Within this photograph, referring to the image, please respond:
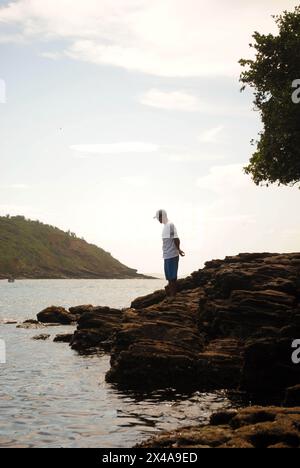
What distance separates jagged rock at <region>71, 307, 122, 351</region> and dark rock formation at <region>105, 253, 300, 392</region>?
594cm

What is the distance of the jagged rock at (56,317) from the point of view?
1853 inches

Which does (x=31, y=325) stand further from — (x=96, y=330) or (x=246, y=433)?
(x=246, y=433)

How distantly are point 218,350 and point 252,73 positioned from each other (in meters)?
23.0

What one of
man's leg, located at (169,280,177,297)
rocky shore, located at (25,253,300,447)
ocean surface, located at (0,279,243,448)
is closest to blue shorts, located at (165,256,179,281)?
rocky shore, located at (25,253,300,447)

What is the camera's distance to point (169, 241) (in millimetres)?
26000

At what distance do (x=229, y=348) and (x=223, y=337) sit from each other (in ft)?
4.94

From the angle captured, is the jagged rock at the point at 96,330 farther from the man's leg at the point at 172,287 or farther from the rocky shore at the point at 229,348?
the man's leg at the point at 172,287

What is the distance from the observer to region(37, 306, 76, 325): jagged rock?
47062 millimetres

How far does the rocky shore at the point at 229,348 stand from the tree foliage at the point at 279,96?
879 cm

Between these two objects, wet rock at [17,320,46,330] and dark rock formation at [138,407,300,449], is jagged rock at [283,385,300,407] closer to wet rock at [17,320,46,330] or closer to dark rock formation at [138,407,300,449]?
dark rock formation at [138,407,300,449]

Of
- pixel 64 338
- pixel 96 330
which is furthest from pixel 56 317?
pixel 96 330

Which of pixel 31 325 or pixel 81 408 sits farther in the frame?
pixel 31 325

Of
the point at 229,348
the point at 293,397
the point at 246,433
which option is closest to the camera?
the point at 246,433
